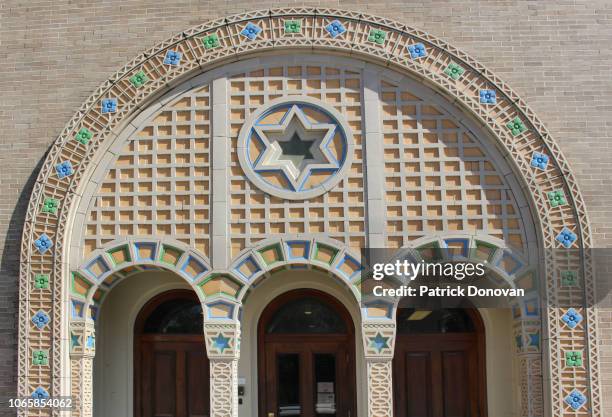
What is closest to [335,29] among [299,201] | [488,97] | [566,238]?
[488,97]

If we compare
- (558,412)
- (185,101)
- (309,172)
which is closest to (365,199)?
(309,172)

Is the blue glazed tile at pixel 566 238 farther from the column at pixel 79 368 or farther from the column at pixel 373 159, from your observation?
the column at pixel 79 368

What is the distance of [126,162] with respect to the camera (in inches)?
394

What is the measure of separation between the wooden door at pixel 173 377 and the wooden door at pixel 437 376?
2446mm

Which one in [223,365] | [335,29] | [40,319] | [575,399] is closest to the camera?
[575,399]

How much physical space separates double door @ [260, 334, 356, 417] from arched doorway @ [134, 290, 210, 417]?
2.67 ft

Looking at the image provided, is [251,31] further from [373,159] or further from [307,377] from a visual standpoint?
[307,377]

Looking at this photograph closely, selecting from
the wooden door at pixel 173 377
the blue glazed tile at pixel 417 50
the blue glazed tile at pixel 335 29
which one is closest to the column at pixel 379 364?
the wooden door at pixel 173 377

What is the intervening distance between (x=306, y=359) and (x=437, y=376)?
1.65m

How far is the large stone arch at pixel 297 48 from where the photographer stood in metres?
9.31

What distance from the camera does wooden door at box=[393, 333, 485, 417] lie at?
10492 millimetres

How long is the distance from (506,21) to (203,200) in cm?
409

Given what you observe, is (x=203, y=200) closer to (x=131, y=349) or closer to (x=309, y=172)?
(x=309, y=172)

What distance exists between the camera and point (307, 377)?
423 inches
